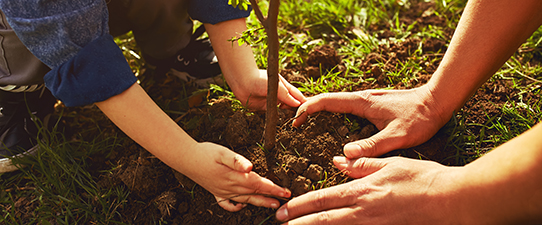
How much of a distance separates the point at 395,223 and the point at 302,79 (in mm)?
1222

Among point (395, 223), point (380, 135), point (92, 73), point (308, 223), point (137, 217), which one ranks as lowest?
point (137, 217)

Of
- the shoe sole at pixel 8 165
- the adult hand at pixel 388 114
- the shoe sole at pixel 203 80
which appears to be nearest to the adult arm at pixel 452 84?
the adult hand at pixel 388 114

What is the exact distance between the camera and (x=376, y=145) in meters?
1.68

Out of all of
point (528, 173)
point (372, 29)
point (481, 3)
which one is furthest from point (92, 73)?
point (372, 29)

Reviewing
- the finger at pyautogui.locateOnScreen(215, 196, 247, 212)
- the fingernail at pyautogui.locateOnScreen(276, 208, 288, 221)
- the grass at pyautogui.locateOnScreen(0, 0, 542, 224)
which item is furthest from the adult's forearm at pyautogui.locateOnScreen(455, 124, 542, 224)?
the finger at pyautogui.locateOnScreen(215, 196, 247, 212)

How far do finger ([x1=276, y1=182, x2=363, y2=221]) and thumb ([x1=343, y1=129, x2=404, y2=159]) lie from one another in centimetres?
21

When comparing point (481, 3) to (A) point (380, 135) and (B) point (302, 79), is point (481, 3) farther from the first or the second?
(B) point (302, 79)

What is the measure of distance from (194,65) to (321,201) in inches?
56.6

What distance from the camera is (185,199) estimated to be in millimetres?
1801

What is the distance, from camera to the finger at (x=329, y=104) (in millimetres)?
1876

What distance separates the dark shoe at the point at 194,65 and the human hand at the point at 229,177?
952 mm

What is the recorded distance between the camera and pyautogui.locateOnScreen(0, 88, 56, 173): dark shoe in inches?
84.8

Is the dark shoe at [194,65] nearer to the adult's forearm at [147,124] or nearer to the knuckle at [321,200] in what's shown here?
the adult's forearm at [147,124]

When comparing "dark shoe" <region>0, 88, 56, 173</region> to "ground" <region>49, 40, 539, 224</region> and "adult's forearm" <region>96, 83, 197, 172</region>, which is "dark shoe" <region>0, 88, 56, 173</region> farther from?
"adult's forearm" <region>96, 83, 197, 172</region>
